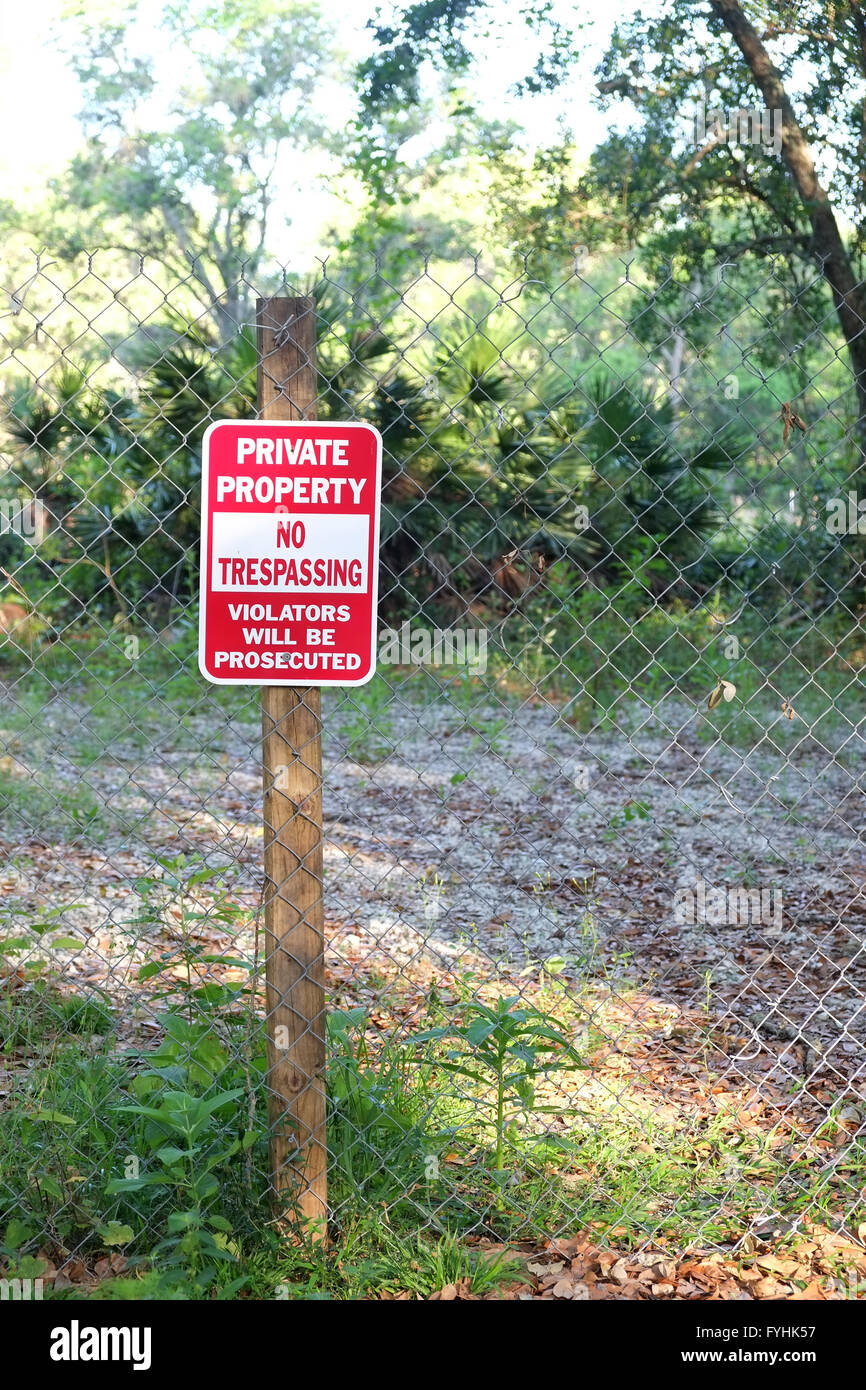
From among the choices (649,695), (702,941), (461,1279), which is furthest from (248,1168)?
(649,695)

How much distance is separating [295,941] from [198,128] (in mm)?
29024

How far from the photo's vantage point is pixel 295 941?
7.27ft

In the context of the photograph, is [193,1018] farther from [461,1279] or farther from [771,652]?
[771,652]

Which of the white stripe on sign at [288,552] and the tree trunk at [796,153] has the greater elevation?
the tree trunk at [796,153]

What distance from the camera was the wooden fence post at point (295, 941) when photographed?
7.18ft

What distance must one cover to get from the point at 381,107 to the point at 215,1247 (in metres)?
10.7

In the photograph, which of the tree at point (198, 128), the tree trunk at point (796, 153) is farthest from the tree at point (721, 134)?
the tree at point (198, 128)

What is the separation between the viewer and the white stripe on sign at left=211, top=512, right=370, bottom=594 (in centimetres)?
207

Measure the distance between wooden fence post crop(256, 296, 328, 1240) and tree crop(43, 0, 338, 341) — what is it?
27.1m

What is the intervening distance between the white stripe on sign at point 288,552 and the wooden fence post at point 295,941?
213mm

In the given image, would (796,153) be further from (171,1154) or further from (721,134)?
(171,1154)
